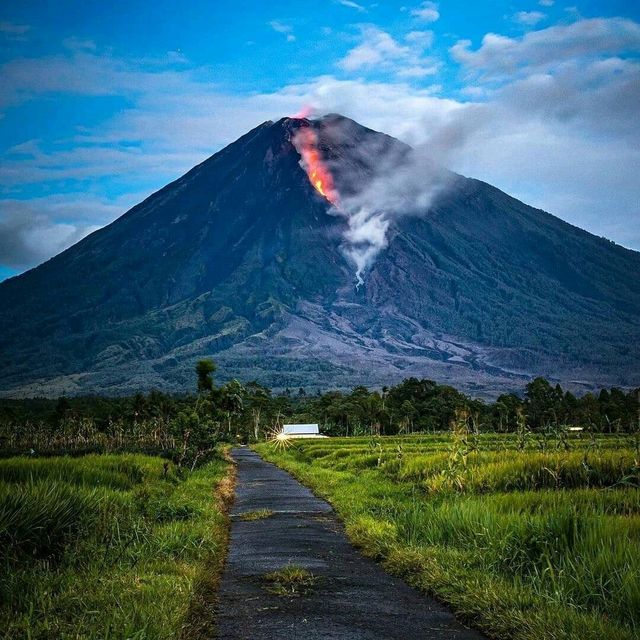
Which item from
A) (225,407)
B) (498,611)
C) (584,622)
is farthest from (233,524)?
(225,407)

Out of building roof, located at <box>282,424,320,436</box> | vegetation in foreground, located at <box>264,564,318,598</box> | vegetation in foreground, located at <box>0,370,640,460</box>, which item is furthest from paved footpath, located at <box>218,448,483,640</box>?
building roof, located at <box>282,424,320,436</box>

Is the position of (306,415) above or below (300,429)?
above

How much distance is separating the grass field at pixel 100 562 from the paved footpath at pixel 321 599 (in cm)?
33

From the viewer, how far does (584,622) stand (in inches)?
222

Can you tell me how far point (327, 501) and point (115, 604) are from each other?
11106 millimetres

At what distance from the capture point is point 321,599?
7129 millimetres

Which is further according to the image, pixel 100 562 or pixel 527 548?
pixel 527 548

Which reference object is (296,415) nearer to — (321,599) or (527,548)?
(527,548)

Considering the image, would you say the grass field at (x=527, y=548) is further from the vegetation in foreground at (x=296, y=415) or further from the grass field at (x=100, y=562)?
the vegetation in foreground at (x=296, y=415)

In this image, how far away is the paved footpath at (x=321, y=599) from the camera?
6.12 meters

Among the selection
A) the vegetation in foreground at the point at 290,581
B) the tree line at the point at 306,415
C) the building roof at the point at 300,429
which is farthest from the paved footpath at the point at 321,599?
the building roof at the point at 300,429

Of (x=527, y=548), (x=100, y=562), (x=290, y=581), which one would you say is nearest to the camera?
(x=290, y=581)

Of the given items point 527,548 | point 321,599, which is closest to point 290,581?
point 321,599

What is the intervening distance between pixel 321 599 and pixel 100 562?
2.68m
